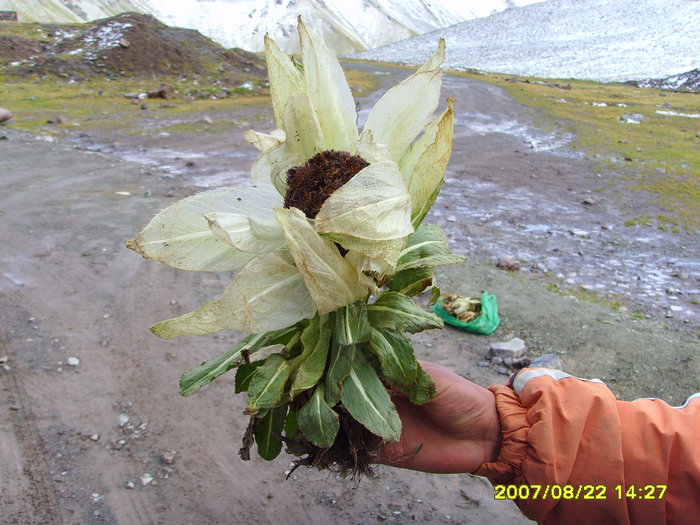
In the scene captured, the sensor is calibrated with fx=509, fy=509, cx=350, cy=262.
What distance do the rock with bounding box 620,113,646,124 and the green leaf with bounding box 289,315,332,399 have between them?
21.2 meters

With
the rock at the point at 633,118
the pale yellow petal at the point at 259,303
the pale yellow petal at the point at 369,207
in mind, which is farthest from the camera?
the rock at the point at 633,118

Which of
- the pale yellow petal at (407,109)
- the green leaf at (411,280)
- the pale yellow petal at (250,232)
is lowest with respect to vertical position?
the green leaf at (411,280)

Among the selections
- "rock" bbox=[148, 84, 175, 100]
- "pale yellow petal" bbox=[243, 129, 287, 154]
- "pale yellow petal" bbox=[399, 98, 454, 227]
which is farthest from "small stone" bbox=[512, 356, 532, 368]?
"rock" bbox=[148, 84, 175, 100]

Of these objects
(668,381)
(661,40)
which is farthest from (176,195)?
(661,40)

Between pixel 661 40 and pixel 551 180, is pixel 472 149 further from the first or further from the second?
pixel 661 40

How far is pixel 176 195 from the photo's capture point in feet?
26.7

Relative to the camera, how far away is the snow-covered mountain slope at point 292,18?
426 feet

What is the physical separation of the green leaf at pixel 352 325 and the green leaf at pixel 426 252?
253 millimetres

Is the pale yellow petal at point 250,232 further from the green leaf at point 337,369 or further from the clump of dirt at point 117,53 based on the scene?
the clump of dirt at point 117,53

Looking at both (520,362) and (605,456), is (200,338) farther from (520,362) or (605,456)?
(605,456)

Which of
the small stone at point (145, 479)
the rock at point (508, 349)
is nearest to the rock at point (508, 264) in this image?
the rock at point (508, 349)

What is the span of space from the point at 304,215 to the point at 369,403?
666mm

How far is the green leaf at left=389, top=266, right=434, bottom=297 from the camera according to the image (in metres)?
1.83

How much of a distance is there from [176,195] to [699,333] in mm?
7239
